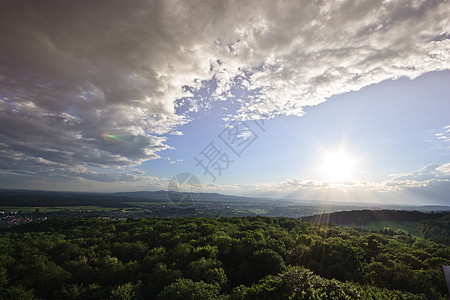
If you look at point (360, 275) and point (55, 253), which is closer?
point (360, 275)

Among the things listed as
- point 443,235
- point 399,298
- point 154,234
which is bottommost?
point 443,235

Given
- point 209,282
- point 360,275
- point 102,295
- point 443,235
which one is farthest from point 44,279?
point 443,235

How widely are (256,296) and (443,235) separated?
89.2 metres

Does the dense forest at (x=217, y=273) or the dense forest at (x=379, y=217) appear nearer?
the dense forest at (x=217, y=273)

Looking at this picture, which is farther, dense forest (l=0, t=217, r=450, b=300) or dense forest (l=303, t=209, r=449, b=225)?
dense forest (l=303, t=209, r=449, b=225)

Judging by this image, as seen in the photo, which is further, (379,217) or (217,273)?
(379,217)

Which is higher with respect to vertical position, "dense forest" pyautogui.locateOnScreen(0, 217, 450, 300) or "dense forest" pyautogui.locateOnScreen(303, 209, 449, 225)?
"dense forest" pyautogui.locateOnScreen(0, 217, 450, 300)

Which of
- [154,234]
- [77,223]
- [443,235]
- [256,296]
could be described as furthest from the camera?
[443,235]

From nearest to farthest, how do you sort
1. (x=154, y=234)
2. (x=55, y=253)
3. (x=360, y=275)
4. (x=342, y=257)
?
(x=360, y=275) < (x=342, y=257) < (x=55, y=253) < (x=154, y=234)

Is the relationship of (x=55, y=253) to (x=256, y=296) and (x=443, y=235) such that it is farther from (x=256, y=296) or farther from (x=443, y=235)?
(x=443, y=235)

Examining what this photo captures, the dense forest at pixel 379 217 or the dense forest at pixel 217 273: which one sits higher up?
the dense forest at pixel 217 273

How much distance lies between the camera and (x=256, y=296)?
49.0 feet

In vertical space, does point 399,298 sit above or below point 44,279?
above

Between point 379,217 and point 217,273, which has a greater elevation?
point 217,273
